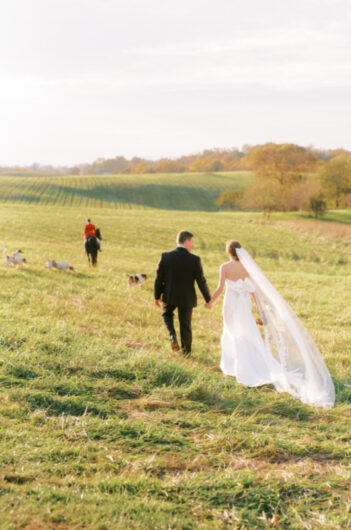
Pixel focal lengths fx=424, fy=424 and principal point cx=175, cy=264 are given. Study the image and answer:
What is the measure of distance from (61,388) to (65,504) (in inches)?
91.4

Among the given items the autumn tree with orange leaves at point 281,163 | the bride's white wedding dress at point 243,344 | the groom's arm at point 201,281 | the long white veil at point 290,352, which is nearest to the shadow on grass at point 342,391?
the long white veil at point 290,352

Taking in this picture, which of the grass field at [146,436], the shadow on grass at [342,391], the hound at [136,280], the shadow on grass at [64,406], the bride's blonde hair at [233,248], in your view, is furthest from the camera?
the hound at [136,280]

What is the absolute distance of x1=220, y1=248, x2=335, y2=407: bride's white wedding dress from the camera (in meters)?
6.68

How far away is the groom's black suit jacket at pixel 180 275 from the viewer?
784 cm

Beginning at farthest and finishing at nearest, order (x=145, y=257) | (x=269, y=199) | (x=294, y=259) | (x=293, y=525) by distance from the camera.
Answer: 1. (x=269, y=199)
2. (x=294, y=259)
3. (x=145, y=257)
4. (x=293, y=525)

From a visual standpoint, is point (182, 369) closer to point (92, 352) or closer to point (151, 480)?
point (92, 352)

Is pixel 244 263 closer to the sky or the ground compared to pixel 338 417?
closer to the sky

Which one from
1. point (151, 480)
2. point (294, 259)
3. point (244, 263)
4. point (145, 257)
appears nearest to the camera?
point (151, 480)

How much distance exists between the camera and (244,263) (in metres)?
7.44

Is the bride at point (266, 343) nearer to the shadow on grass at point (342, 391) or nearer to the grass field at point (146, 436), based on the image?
the shadow on grass at point (342, 391)

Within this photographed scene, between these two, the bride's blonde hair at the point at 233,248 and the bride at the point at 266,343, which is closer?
the bride at the point at 266,343

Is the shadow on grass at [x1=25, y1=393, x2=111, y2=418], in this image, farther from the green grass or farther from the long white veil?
the green grass

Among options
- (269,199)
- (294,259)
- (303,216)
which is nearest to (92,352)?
(294,259)

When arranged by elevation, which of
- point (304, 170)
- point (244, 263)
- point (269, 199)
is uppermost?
point (304, 170)
